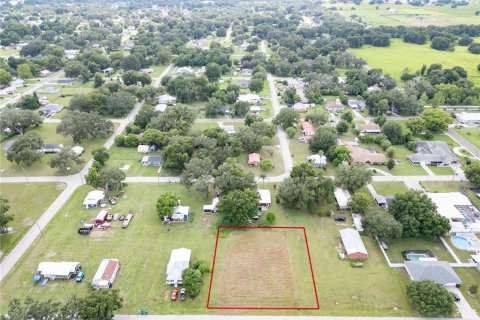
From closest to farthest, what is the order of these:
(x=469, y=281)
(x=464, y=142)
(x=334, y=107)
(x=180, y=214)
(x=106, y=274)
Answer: (x=106, y=274) < (x=469, y=281) < (x=180, y=214) < (x=464, y=142) < (x=334, y=107)

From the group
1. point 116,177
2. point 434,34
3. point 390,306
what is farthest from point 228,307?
point 434,34

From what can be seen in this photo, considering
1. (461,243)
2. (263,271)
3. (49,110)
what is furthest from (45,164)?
(461,243)

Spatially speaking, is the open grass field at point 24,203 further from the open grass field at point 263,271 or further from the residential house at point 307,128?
the residential house at point 307,128

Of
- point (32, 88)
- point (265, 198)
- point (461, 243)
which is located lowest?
point (461, 243)

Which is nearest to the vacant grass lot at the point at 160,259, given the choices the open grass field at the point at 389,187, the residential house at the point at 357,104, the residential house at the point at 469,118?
the open grass field at the point at 389,187

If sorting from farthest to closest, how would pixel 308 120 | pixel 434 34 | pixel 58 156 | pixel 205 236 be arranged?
pixel 434 34, pixel 308 120, pixel 58 156, pixel 205 236

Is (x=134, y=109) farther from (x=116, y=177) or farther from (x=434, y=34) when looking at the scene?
(x=434, y=34)

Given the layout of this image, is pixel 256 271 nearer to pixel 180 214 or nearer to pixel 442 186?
pixel 180 214
